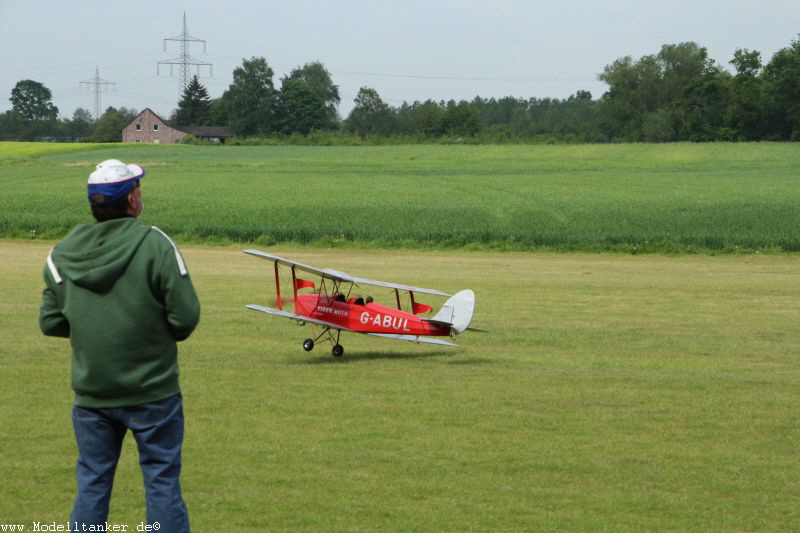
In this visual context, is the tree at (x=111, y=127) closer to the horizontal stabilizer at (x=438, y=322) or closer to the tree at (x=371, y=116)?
the tree at (x=371, y=116)

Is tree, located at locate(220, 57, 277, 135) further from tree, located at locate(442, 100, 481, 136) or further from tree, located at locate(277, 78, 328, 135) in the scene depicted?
tree, located at locate(442, 100, 481, 136)

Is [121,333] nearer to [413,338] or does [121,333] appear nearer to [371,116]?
[413,338]

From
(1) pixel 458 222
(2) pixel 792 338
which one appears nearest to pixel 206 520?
(2) pixel 792 338

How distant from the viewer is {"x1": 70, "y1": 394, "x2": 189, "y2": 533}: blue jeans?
517 cm

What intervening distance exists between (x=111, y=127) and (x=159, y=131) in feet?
42.4

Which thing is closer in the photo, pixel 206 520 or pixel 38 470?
pixel 206 520

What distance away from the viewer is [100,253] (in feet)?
16.7

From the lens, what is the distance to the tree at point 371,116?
16538cm

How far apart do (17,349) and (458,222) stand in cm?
2501

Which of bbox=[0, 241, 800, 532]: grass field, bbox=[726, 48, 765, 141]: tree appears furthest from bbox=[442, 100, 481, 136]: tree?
bbox=[0, 241, 800, 532]: grass field

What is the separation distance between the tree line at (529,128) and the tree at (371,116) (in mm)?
161

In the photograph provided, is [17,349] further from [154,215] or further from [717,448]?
[154,215]

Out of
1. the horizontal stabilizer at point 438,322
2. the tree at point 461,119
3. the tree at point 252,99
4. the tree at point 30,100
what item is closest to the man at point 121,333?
the horizontal stabilizer at point 438,322

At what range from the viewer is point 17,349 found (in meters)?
14.0
